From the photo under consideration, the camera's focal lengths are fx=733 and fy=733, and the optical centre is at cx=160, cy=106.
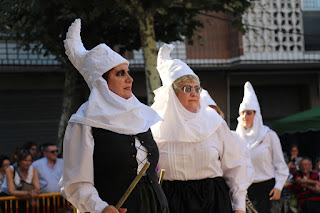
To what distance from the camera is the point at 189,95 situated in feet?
20.4

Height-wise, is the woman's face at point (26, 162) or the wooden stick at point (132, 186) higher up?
the wooden stick at point (132, 186)

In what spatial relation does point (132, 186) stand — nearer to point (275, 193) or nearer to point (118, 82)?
point (118, 82)

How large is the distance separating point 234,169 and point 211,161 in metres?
0.28

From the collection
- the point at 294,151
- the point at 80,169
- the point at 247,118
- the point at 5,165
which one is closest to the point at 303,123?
the point at 294,151

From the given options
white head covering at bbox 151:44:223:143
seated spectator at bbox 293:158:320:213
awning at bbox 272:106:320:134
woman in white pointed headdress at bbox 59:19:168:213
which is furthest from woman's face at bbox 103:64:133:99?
awning at bbox 272:106:320:134

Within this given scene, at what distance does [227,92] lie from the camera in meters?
20.8

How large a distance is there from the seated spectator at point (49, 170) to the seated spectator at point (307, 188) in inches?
172

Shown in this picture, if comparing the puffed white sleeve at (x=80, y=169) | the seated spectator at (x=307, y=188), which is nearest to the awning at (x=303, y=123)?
the seated spectator at (x=307, y=188)

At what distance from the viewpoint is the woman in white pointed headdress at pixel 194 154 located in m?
6.08

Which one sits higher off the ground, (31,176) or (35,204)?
(31,176)

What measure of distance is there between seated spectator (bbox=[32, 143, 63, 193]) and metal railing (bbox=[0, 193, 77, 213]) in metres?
0.35

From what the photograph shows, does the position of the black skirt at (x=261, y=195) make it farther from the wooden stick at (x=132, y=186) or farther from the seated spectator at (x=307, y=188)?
the wooden stick at (x=132, y=186)

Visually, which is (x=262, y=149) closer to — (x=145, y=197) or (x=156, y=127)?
(x=156, y=127)

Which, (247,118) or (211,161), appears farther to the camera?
(247,118)
